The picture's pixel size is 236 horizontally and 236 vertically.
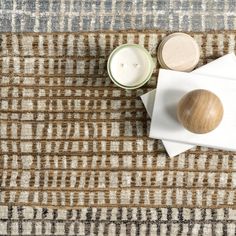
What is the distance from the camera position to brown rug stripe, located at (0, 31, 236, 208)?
2.07 feet

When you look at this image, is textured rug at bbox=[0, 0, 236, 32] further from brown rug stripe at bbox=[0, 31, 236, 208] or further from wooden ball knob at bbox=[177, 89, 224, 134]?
wooden ball knob at bbox=[177, 89, 224, 134]

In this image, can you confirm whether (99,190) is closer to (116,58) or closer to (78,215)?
(78,215)

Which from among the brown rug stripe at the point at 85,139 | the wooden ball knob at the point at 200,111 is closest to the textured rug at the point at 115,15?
the brown rug stripe at the point at 85,139

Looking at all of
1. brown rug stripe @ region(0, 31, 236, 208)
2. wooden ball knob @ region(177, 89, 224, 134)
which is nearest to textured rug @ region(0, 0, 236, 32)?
brown rug stripe @ region(0, 31, 236, 208)

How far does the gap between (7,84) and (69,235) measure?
7.8 inches

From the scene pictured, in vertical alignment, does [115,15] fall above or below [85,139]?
above

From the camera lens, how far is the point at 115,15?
64cm

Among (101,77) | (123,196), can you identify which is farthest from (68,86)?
(123,196)

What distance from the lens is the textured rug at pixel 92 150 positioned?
2.07 ft

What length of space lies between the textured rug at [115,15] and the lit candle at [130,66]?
1.7 inches

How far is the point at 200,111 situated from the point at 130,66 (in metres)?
0.11

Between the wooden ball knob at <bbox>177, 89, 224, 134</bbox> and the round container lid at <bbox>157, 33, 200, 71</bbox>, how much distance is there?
2.0 inches

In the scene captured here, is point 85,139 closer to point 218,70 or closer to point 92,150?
point 92,150

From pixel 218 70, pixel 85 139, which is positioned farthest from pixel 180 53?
pixel 85 139
